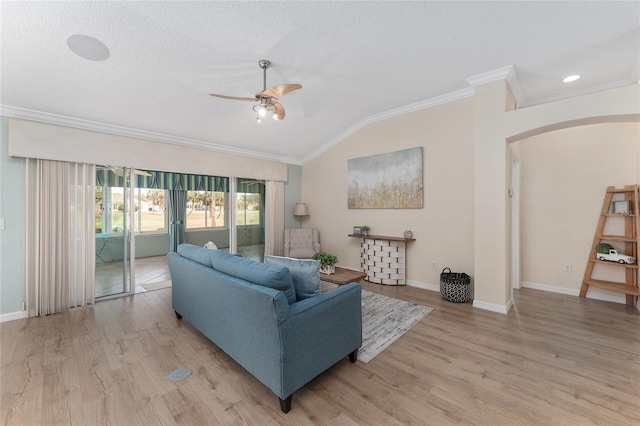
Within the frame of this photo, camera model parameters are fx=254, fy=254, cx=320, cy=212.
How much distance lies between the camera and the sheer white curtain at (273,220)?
5.81 meters

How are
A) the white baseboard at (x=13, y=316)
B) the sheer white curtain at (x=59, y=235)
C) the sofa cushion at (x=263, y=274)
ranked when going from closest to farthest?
the sofa cushion at (x=263, y=274) → the white baseboard at (x=13, y=316) → the sheer white curtain at (x=59, y=235)

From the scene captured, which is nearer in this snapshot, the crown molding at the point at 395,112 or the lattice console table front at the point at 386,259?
the crown molding at the point at 395,112

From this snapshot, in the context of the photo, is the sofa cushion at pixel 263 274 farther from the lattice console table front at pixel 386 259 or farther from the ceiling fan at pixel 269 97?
the lattice console table front at pixel 386 259

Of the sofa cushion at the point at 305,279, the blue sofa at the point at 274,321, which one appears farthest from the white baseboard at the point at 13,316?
the sofa cushion at the point at 305,279

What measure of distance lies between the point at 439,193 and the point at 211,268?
11.5ft

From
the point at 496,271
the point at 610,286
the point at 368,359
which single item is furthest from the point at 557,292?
the point at 368,359

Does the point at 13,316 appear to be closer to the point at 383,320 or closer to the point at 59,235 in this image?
the point at 59,235

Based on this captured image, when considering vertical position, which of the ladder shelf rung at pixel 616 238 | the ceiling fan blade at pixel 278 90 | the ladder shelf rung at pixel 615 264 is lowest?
the ladder shelf rung at pixel 615 264

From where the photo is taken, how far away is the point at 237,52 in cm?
271

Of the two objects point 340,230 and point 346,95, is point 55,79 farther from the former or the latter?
point 340,230

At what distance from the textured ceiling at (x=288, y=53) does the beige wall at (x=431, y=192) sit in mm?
490

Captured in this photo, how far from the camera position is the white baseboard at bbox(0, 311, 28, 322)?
3119mm

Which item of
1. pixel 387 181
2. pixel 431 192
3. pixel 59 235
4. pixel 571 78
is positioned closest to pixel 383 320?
pixel 431 192

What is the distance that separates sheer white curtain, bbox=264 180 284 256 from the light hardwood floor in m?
2.87
